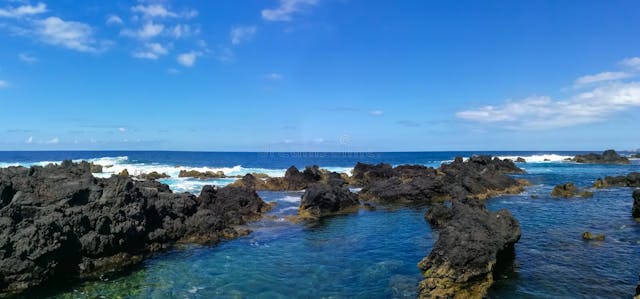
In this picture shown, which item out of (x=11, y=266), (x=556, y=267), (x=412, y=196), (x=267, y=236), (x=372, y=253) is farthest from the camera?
(x=412, y=196)

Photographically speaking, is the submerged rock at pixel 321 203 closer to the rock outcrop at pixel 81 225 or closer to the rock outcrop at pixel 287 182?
the rock outcrop at pixel 81 225

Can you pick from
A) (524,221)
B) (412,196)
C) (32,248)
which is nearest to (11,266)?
(32,248)

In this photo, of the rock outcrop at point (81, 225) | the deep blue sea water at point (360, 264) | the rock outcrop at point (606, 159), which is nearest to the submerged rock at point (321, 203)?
the deep blue sea water at point (360, 264)

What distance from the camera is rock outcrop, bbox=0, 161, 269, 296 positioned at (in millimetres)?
16141

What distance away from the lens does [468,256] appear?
51.6ft

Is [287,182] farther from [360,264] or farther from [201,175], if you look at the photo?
[360,264]

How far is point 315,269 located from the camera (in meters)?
18.5

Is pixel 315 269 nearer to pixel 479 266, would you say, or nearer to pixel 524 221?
pixel 479 266

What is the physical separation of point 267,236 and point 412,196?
18693 millimetres

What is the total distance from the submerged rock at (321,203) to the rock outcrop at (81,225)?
560 centimetres

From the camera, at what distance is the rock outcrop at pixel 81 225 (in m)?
16.1

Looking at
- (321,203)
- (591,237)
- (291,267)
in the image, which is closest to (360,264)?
(291,267)

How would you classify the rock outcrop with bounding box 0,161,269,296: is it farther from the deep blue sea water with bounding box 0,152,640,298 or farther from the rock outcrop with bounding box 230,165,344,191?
the rock outcrop with bounding box 230,165,344,191

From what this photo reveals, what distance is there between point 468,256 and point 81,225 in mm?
16917
